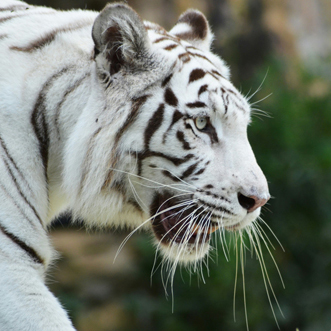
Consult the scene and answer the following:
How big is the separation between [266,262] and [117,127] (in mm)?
3279

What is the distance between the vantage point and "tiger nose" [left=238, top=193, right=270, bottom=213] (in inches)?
76.1

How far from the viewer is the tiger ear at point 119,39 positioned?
187 cm

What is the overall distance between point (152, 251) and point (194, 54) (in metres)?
3.16

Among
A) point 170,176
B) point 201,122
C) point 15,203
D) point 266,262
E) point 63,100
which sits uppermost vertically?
point 201,122

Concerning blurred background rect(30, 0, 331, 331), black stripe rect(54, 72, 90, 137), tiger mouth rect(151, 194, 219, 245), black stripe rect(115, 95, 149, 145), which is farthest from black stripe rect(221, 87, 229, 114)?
blurred background rect(30, 0, 331, 331)

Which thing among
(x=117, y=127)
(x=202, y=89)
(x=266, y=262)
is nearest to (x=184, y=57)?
(x=202, y=89)

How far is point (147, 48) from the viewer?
6.49 feet

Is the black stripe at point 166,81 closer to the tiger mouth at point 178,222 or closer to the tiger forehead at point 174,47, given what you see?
the tiger forehead at point 174,47

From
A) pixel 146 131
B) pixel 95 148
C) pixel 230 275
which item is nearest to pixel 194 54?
pixel 146 131

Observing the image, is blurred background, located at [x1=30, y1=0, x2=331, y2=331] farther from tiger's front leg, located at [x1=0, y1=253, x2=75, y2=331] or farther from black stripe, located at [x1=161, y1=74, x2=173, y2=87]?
tiger's front leg, located at [x1=0, y1=253, x2=75, y2=331]

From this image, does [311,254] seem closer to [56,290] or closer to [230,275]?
[230,275]

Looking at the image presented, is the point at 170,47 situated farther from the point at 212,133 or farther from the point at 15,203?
the point at 15,203

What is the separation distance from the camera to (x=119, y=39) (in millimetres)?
1942

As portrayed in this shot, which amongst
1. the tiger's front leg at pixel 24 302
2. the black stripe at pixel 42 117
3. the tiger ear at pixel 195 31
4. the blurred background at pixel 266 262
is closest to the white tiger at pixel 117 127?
the black stripe at pixel 42 117
